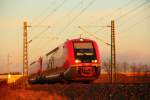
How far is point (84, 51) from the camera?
1102 inches

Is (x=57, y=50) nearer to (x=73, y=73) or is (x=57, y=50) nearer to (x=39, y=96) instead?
(x=73, y=73)

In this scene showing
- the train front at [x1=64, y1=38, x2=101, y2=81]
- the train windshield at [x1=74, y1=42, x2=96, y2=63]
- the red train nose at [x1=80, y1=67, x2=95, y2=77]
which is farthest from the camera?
the train windshield at [x1=74, y1=42, x2=96, y2=63]

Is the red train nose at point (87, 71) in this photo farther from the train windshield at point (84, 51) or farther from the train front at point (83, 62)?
the train windshield at point (84, 51)

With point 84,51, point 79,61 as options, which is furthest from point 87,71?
point 84,51

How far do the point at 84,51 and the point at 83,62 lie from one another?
2.71 ft

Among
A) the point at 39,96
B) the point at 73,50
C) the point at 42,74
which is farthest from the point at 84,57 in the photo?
the point at 42,74

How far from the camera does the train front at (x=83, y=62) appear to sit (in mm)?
27406

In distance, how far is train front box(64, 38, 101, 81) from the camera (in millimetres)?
27406

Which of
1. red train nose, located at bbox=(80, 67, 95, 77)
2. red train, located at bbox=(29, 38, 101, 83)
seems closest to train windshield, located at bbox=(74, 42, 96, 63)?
red train, located at bbox=(29, 38, 101, 83)

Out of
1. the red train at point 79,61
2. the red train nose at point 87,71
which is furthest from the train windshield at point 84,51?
the red train nose at point 87,71

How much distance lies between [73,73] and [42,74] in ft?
34.8

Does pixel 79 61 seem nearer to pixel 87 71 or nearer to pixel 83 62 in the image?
pixel 83 62

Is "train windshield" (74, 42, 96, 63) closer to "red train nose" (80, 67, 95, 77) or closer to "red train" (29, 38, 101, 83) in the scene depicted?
"red train" (29, 38, 101, 83)

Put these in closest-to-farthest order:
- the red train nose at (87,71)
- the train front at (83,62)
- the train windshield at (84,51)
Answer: the train front at (83,62), the red train nose at (87,71), the train windshield at (84,51)
